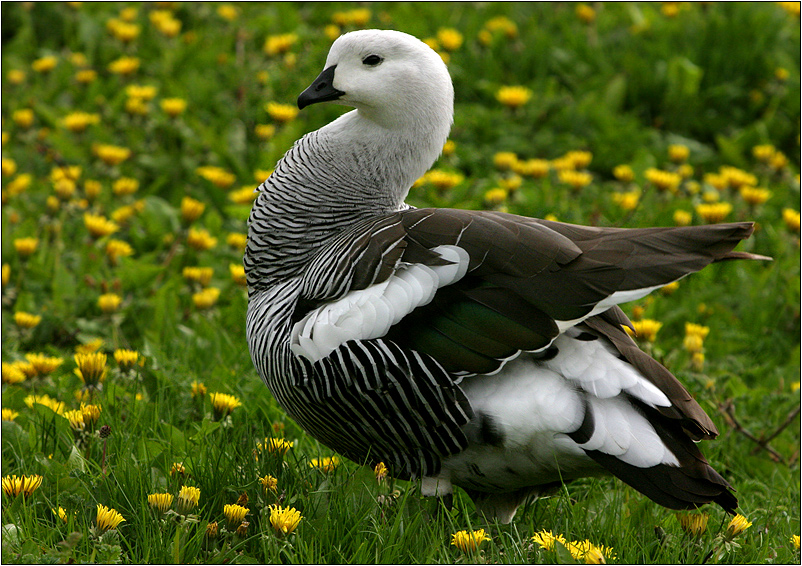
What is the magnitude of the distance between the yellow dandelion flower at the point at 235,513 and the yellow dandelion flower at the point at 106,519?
13.1 inches

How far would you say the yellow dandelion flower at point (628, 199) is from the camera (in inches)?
235

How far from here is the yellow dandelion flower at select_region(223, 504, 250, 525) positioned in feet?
10.0

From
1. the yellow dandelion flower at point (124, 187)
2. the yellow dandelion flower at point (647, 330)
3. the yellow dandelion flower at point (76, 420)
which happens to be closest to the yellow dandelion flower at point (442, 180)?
the yellow dandelion flower at point (647, 330)

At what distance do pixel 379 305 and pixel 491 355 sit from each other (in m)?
0.40

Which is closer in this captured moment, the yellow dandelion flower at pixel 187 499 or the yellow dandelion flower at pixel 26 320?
the yellow dandelion flower at pixel 187 499

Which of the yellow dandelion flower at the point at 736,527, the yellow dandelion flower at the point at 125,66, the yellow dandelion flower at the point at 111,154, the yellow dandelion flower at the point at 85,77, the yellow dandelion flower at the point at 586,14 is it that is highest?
the yellow dandelion flower at the point at 586,14

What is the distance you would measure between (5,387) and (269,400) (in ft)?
3.73

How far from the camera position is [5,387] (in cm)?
419

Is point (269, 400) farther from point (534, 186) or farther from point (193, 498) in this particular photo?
point (534, 186)

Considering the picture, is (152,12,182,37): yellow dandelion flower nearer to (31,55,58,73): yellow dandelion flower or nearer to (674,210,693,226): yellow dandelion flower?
(31,55,58,73): yellow dandelion flower

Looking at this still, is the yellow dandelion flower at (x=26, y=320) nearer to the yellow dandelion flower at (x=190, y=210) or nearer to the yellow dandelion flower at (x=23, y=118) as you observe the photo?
the yellow dandelion flower at (x=190, y=210)

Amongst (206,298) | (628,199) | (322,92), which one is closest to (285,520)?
(322,92)

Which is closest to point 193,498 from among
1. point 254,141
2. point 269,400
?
point 269,400

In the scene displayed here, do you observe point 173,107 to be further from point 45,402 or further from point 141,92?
point 45,402
